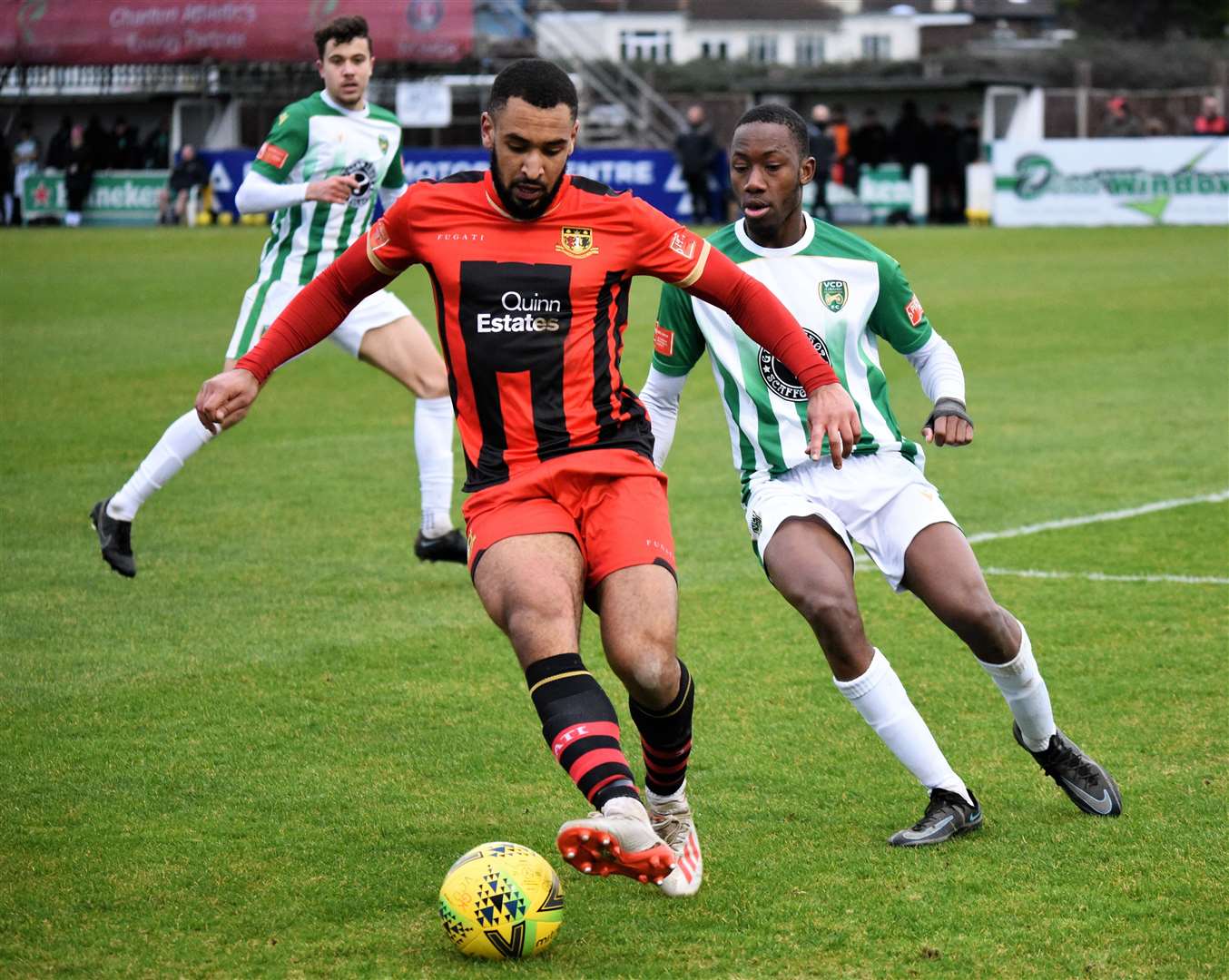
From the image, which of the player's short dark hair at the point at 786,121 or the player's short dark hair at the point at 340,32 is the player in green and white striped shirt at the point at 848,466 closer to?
the player's short dark hair at the point at 786,121

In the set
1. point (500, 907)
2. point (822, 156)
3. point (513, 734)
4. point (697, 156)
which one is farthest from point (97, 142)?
point (500, 907)

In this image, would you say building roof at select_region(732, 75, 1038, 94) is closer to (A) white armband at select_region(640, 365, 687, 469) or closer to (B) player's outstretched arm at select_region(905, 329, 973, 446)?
(B) player's outstretched arm at select_region(905, 329, 973, 446)

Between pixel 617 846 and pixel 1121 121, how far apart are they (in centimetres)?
3642

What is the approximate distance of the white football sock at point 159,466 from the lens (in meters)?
8.11

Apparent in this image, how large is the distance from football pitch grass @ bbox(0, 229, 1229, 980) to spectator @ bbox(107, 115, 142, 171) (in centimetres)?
2795

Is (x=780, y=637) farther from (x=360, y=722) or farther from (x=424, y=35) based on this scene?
(x=424, y=35)

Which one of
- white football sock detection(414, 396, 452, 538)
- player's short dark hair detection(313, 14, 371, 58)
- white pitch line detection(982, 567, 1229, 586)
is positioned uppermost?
player's short dark hair detection(313, 14, 371, 58)

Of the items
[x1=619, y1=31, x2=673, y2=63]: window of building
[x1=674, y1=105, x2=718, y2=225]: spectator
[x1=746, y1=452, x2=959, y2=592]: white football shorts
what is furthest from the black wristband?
[x1=619, y1=31, x2=673, y2=63]: window of building

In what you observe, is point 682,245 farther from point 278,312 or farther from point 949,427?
point 278,312

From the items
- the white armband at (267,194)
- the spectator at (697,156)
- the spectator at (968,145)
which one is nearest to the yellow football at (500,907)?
the white armband at (267,194)

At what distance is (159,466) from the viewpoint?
821cm

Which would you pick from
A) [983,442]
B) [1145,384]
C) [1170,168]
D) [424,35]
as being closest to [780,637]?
[983,442]

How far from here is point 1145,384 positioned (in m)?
14.3

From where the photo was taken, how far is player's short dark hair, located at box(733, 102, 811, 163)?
5.12 metres
